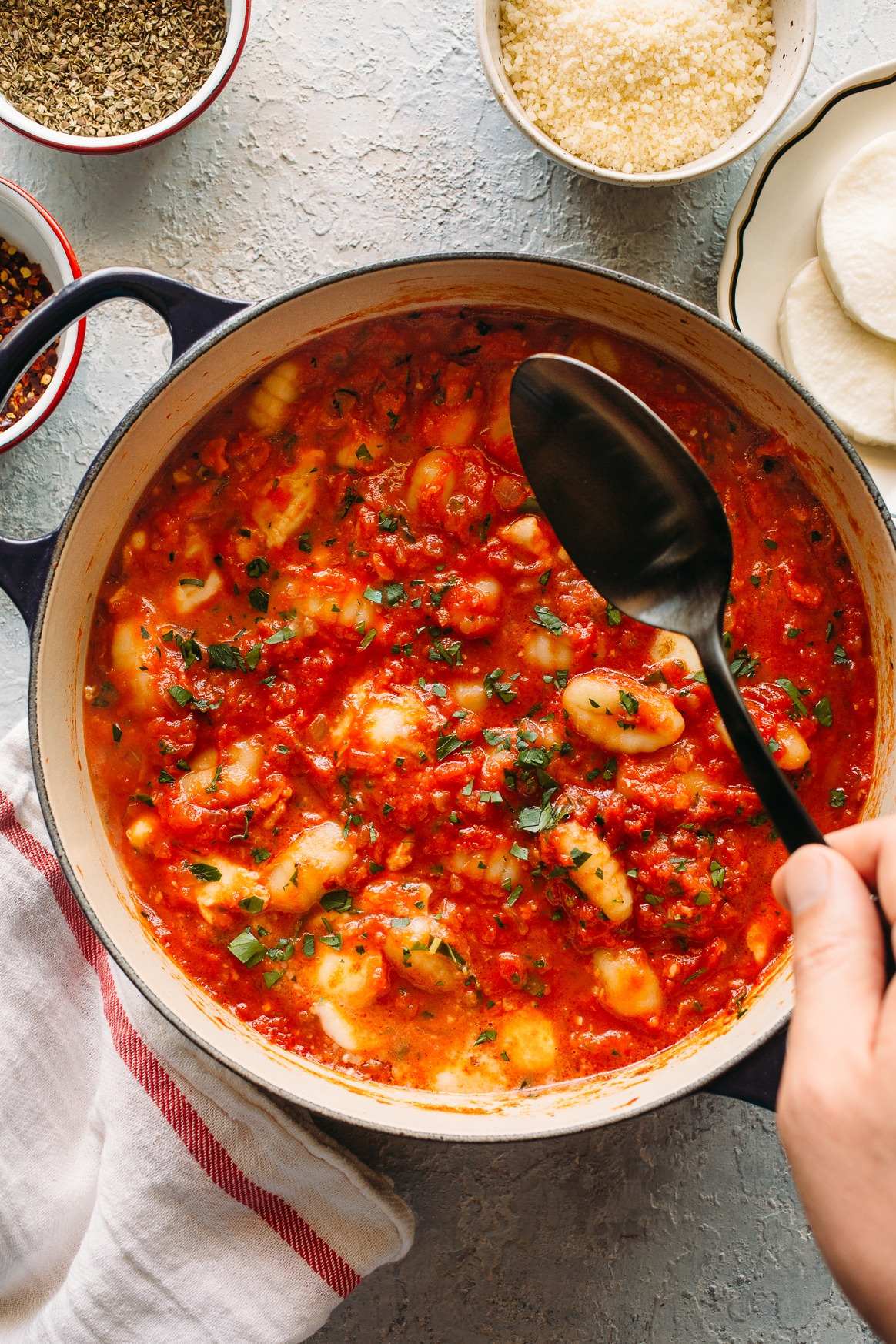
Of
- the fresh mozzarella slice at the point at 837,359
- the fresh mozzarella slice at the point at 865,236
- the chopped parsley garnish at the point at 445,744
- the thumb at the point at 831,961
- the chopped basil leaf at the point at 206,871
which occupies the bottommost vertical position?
the chopped basil leaf at the point at 206,871

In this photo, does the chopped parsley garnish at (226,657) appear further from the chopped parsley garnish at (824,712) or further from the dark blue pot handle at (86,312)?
the chopped parsley garnish at (824,712)

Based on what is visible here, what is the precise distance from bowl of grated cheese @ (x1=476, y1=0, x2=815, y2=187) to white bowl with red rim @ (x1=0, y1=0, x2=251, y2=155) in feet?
1.78

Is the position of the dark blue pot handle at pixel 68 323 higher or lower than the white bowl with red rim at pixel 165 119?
lower

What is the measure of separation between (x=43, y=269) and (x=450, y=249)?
0.96 meters

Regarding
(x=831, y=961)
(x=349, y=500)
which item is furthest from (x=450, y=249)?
(x=831, y=961)

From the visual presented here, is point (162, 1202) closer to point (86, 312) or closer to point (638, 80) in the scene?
point (86, 312)

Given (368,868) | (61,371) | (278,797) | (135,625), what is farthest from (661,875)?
(61,371)

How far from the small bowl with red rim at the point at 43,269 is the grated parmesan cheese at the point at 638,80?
1093mm

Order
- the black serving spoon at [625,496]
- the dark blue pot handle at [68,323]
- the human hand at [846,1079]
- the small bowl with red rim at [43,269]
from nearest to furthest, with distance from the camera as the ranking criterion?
the human hand at [846,1079]
the dark blue pot handle at [68,323]
the black serving spoon at [625,496]
the small bowl with red rim at [43,269]

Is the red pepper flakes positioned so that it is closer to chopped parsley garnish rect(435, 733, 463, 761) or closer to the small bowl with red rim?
the small bowl with red rim

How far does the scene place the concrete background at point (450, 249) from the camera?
2.39 metres

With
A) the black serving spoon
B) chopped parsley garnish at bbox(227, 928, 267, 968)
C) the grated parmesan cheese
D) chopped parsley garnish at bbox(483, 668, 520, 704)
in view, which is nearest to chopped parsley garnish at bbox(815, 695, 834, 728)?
the black serving spoon

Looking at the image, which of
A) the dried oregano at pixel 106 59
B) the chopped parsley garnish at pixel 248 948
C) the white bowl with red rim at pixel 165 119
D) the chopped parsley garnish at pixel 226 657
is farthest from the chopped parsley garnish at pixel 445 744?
the dried oregano at pixel 106 59

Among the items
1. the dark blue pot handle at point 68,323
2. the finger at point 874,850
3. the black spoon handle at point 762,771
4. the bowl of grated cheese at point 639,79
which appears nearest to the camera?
the finger at point 874,850
